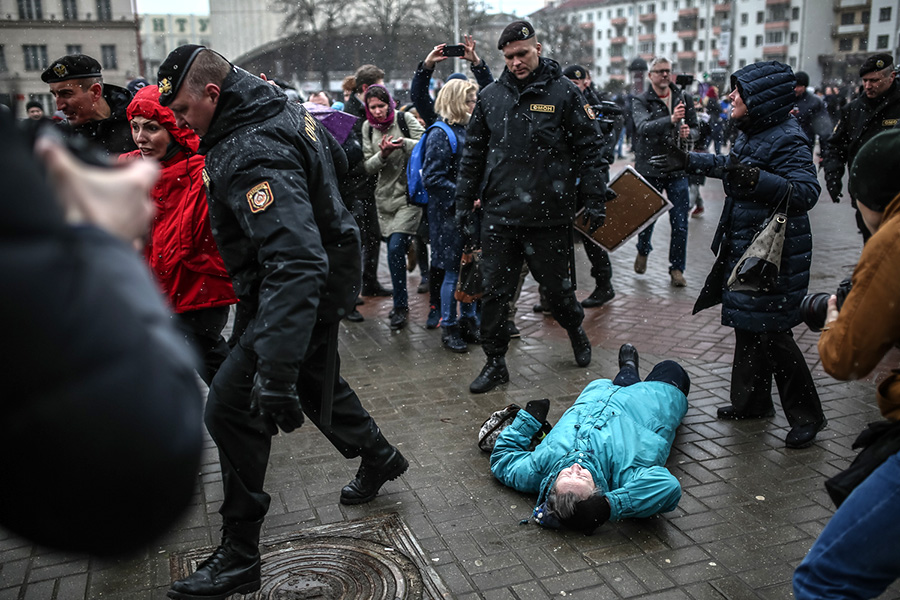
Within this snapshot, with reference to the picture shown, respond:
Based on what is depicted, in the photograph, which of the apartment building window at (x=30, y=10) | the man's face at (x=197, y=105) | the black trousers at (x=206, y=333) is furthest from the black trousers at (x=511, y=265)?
the apartment building window at (x=30, y=10)

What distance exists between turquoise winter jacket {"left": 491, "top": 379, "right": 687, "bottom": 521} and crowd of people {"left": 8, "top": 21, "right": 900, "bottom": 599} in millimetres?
12

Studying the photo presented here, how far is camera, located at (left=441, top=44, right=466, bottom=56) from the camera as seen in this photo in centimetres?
660

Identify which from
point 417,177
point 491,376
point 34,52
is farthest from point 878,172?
point 34,52

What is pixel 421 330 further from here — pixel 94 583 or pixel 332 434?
pixel 94 583

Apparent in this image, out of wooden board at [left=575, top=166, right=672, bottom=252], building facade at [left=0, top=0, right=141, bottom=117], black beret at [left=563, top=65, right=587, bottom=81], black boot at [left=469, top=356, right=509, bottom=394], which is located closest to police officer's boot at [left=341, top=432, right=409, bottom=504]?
black boot at [left=469, top=356, right=509, bottom=394]

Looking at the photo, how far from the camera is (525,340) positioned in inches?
272

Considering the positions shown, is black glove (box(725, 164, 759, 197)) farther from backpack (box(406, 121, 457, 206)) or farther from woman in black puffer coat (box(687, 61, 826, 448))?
backpack (box(406, 121, 457, 206))

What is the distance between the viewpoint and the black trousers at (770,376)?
459cm

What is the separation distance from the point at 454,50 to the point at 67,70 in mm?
2941

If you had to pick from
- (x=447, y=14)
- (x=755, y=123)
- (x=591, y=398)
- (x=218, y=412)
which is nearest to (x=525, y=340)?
(x=591, y=398)

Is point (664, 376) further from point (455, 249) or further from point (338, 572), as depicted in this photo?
point (455, 249)

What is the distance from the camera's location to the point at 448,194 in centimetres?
663

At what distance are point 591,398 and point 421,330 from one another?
123 inches

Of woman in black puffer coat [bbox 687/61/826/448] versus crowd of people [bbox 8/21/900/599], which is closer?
crowd of people [bbox 8/21/900/599]
